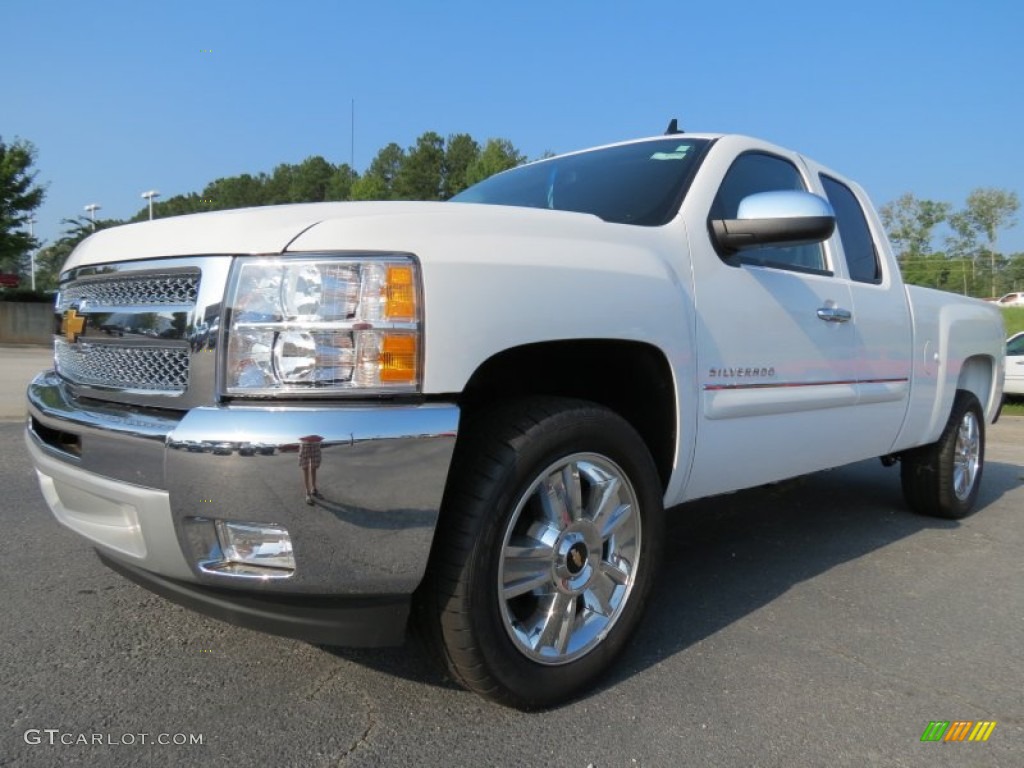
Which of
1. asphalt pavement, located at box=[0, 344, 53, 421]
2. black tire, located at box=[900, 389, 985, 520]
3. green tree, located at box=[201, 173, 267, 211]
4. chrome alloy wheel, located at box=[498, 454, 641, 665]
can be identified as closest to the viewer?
chrome alloy wheel, located at box=[498, 454, 641, 665]

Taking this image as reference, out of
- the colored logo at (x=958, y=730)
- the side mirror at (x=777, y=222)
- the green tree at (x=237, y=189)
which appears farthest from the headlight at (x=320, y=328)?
the green tree at (x=237, y=189)

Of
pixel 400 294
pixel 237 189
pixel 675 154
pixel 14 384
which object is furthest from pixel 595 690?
pixel 237 189

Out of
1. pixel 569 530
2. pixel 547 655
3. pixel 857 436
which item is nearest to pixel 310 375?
pixel 569 530

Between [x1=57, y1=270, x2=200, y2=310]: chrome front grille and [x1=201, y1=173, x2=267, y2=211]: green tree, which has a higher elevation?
[x1=201, y1=173, x2=267, y2=211]: green tree

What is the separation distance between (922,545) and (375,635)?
338 centimetres

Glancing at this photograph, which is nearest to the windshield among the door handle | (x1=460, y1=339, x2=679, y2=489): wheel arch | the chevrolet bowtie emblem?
(x1=460, y1=339, x2=679, y2=489): wheel arch

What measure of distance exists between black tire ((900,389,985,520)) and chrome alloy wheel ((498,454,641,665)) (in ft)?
9.71

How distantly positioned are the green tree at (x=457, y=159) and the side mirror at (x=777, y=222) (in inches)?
1287

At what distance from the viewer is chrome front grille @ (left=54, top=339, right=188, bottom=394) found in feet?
6.17

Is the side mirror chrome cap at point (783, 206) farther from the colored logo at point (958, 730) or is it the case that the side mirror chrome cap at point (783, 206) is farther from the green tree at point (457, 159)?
the green tree at point (457, 159)

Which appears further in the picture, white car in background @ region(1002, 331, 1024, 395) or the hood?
white car in background @ region(1002, 331, 1024, 395)

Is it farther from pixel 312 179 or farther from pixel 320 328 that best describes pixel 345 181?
pixel 312 179

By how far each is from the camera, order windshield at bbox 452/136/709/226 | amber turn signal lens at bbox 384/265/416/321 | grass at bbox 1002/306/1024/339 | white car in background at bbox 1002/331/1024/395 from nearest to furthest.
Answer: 1. amber turn signal lens at bbox 384/265/416/321
2. windshield at bbox 452/136/709/226
3. white car in background at bbox 1002/331/1024/395
4. grass at bbox 1002/306/1024/339

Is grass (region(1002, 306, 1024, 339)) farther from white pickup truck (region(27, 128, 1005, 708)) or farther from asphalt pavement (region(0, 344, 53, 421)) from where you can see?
white pickup truck (region(27, 128, 1005, 708))
